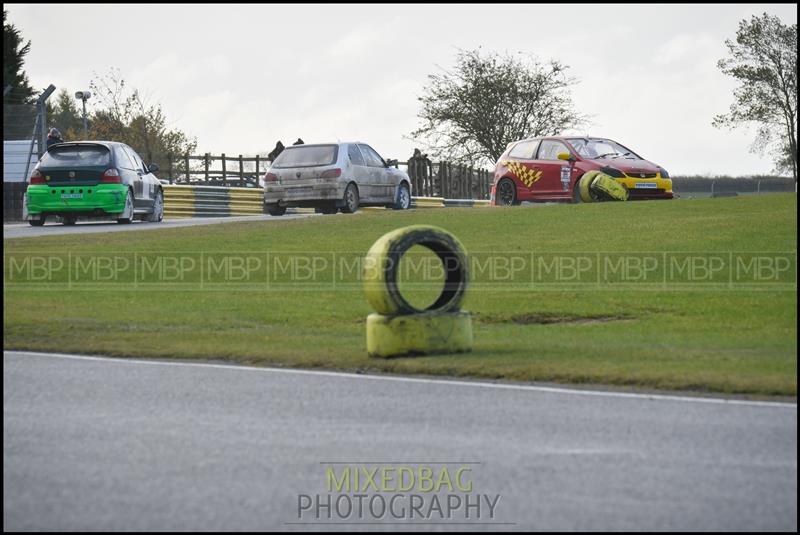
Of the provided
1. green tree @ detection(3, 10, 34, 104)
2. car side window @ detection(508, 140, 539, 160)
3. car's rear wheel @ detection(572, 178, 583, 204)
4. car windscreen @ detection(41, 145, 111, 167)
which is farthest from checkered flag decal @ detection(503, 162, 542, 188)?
green tree @ detection(3, 10, 34, 104)

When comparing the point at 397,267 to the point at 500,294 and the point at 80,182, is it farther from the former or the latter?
the point at 80,182

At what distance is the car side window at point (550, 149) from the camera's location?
28.2 metres

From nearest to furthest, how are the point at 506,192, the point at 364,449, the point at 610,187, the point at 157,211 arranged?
the point at 364,449
the point at 610,187
the point at 157,211
the point at 506,192

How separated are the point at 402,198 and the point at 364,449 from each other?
22638mm

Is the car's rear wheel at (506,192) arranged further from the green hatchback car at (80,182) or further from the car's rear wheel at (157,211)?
the green hatchback car at (80,182)

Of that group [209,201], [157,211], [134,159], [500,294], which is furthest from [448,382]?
[209,201]

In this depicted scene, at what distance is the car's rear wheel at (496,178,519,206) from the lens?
29.1 metres

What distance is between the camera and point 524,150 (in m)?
28.9

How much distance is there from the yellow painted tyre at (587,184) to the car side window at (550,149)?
2.84ft

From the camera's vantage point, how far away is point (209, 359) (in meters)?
11.8

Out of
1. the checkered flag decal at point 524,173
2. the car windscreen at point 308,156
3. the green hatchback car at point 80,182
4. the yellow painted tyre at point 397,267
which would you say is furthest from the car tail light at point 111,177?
the yellow painted tyre at point 397,267

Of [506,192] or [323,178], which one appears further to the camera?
[506,192]

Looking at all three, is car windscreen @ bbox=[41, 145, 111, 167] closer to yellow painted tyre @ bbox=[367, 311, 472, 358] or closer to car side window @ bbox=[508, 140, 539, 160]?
car side window @ bbox=[508, 140, 539, 160]

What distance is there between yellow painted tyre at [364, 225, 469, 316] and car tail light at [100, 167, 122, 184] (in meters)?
15.6
